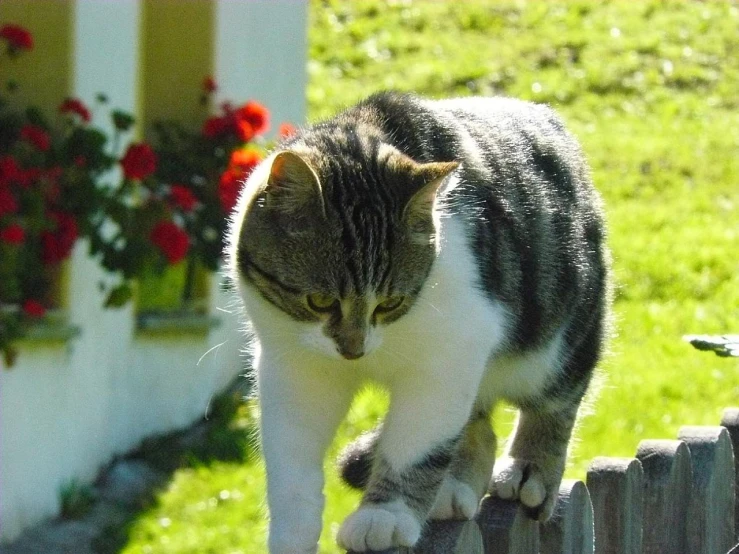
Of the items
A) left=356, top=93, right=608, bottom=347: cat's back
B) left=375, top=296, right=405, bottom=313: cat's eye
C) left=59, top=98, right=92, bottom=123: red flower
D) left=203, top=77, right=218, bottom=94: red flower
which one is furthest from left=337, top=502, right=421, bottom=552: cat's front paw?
left=203, top=77, right=218, bottom=94: red flower

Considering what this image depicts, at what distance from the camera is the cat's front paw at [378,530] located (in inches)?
86.4

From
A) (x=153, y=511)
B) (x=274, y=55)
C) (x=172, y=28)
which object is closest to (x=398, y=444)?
(x=153, y=511)

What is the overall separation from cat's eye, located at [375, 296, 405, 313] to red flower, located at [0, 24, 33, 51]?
9.29 feet

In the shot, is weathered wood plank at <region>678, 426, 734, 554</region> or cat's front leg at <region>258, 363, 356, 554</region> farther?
weathered wood plank at <region>678, 426, 734, 554</region>

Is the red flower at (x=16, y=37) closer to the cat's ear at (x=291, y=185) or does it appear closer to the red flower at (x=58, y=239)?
the red flower at (x=58, y=239)

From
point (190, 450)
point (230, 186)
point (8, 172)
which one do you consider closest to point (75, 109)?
point (8, 172)

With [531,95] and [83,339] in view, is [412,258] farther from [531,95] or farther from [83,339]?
[531,95]

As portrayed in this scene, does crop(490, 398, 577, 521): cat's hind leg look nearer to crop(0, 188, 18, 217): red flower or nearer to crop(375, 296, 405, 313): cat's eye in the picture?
crop(375, 296, 405, 313): cat's eye

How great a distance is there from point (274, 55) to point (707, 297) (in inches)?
111

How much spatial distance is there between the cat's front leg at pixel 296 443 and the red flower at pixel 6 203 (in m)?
2.28

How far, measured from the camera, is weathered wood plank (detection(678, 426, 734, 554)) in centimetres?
260

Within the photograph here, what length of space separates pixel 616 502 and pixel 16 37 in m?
3.24

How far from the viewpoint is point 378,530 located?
2211 mm

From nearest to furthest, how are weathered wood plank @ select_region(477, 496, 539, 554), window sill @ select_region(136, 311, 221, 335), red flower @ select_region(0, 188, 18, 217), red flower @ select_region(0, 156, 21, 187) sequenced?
weathered wood plank @ select_region(477, 496, 539, 554)
red flower @ select_region(0, 188, 18, 217)
red flower @ select_region(0, 156, 21, 187)
window sill @ select_region(136, 311, 221, 335)
